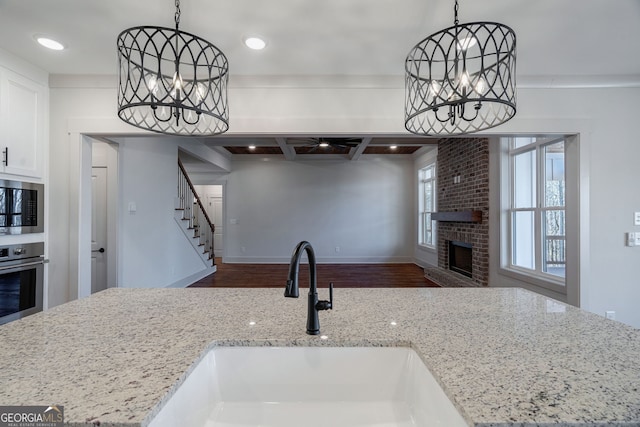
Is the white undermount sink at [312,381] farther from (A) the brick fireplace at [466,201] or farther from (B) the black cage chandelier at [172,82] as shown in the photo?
(A) the brick fireplace at [466,201]

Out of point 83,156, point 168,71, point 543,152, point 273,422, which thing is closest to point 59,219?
point 83,156

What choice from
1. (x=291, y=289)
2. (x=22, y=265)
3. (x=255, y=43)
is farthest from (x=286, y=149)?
(x=291, y=289)

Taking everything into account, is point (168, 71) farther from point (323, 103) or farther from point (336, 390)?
point (336, 390)

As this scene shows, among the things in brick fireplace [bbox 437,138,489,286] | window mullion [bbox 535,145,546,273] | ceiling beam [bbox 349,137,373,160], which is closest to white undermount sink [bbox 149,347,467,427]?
window mullion [bbox 535,145,546,273]

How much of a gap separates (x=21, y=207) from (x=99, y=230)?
117 centimetres

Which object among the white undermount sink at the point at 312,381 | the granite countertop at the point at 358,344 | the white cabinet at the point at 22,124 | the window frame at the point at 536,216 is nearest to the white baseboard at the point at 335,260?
the window frame at the point at 536,216

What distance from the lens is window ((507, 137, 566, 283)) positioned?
10.6ft

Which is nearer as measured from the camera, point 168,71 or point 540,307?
point 540,307

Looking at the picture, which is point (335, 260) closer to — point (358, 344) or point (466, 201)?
point (466, 201)

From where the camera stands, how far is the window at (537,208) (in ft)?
10.6

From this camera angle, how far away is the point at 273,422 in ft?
2.90

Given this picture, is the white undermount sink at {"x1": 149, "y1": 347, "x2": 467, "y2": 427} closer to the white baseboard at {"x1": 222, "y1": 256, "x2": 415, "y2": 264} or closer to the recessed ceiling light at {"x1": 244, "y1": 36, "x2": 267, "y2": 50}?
the recessed ceiling light at {"x1": 244, "y1": 36, "x2": 267, "y2": 50}

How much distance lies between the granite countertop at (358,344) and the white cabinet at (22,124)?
72.0 inches

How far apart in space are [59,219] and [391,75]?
322 centimetres
